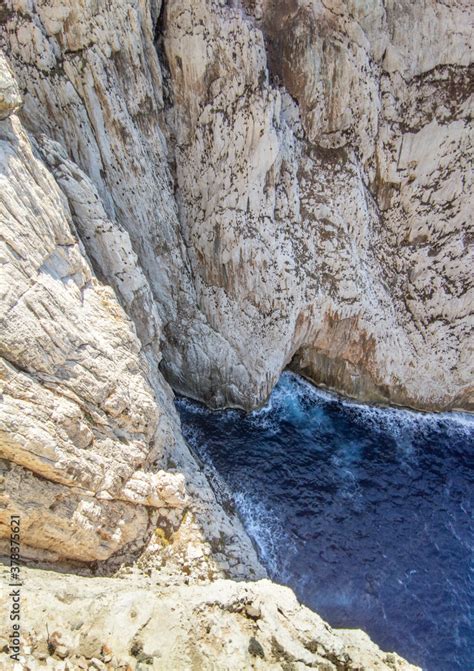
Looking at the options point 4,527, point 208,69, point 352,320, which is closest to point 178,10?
point 208,69

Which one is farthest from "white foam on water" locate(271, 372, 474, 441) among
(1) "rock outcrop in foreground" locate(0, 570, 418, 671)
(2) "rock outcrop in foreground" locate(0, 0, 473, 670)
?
(1) "rock outcrop in foreground" locate(0, 570, 418, 671)

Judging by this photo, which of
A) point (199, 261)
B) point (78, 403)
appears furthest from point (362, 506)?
point (199, 261)

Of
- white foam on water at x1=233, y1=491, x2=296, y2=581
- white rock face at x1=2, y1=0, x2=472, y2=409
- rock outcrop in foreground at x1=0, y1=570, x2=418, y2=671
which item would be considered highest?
white rock face at x1=2, y1=0, x2=472, y2=409

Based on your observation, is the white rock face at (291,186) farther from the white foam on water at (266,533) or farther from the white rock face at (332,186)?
the white foam on water at (266,533)

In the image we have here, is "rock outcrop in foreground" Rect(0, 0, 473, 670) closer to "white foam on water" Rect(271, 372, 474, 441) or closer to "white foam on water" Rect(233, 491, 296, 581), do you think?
"white foam on water" Rect(271, 372, 474, 441)

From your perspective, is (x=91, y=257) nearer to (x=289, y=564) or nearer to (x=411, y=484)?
(x=289, y=564)

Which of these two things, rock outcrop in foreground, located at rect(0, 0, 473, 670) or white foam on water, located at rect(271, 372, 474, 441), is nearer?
rock outcrop in foreground, located at rect(0, 0, 473, 670)
